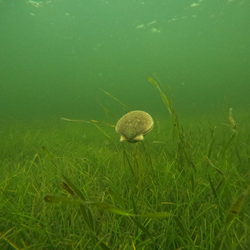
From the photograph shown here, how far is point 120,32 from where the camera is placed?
58594 millimetres

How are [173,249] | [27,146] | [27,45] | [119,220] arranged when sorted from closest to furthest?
[173,249] → [119,220] → [27,146] → [27,45]

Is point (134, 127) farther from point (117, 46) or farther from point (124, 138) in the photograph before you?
point (117, 46)

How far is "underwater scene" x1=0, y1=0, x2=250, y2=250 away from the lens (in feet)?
4.07

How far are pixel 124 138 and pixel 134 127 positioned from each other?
5.5 inches

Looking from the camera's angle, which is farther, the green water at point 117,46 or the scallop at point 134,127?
the green water at point 117,46

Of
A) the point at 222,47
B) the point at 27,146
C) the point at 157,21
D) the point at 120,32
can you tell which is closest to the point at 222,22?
the point at 157,21

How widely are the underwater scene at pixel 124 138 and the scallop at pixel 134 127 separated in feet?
0.04

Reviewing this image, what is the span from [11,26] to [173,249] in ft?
179

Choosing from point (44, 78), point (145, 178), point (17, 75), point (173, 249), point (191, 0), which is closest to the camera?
point (173, 249)

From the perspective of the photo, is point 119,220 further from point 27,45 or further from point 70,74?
point 70,74

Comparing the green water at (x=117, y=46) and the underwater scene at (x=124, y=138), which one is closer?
the underwater scene at (x=124, y=138)

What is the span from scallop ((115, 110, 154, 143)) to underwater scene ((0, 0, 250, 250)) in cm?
1

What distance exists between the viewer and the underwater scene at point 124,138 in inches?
48.8

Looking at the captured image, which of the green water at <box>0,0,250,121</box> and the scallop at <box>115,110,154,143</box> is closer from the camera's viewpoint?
the scallop at <box>115,110,154,143</box>
